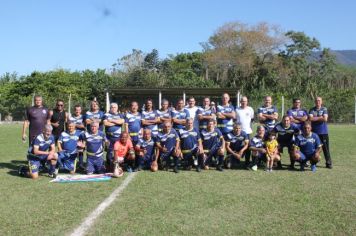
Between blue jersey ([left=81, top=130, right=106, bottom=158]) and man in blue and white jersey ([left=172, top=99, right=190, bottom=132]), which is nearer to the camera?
blue jersey ([left=81, top=130, right=106, bottom=158])

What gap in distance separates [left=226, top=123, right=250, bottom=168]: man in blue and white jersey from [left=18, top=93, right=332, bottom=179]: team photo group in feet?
0.07

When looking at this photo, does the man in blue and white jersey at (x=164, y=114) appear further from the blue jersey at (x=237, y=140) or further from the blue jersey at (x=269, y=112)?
the blue jersey at (x=269, y=112)

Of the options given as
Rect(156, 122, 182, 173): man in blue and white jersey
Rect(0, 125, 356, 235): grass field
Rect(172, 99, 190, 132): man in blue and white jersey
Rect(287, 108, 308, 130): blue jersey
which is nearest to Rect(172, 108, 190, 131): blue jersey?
Rect(172, 99, 190, 132): man in blue and white jersey

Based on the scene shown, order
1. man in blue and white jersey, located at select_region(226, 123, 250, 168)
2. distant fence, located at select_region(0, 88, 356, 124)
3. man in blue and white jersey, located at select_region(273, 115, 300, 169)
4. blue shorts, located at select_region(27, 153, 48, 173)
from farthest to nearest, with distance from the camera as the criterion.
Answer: distant fence, located at select_region(0, 88, 356, 124), man in blue and white jersey, located at select_region(273, 115, 300, 169), man in blue and white jersey, located at select_region(226, 123, 250, 168), blue shorts, located at select_region(27, 153, 48, 173)

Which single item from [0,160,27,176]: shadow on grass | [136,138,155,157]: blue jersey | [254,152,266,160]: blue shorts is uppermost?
[136,138,155,157]: blue jersey

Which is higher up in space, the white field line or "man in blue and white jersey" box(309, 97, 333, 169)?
"man in blue and white jersey" box(309, 97, 333, 169)

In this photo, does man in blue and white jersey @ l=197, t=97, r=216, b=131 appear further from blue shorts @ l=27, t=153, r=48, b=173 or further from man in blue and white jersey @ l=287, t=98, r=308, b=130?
blue shorts @ l=27, t=153, r=48, b=173

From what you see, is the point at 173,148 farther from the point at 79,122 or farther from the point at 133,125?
the point at 79,122

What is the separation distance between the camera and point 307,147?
391 inches

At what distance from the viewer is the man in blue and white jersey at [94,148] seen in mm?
9430

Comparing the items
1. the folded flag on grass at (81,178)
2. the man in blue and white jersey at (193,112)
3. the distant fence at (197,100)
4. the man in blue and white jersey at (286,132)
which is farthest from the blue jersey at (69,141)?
the distant fence at (197,100)

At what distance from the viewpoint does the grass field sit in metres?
5.26

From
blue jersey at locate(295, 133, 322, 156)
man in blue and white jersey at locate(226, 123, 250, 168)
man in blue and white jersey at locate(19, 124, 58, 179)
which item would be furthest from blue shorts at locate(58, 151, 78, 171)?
blue jersey at locate(295, 133, 322, 156)

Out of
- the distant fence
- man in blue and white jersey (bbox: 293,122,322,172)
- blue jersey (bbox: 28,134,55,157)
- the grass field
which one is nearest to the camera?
the grass field
